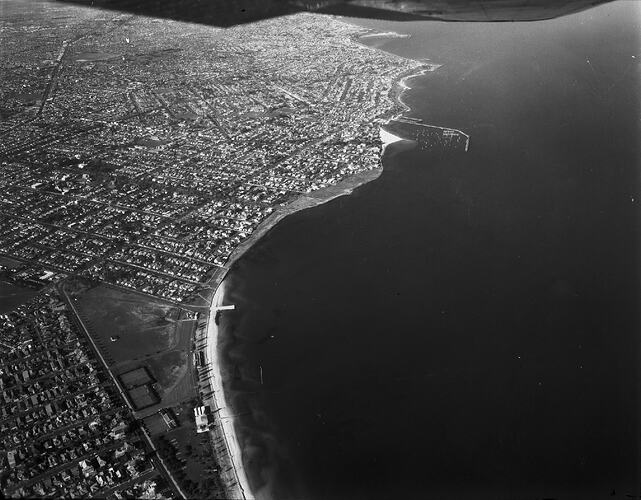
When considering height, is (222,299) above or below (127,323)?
above

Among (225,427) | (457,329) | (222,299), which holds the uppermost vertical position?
(457,329)

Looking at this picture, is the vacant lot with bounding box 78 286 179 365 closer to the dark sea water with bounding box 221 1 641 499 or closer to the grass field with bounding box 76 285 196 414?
the grass field with bounding box 76 285 196 414

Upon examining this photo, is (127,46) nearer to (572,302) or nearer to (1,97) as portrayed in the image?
(1,97)

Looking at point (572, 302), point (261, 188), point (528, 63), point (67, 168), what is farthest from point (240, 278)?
point (528, 63)

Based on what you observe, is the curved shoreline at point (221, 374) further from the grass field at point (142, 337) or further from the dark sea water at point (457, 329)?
the grass field at point (142, 337)

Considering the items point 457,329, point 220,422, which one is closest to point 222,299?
point 220,422

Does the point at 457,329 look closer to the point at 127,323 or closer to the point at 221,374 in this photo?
the point at 221,374

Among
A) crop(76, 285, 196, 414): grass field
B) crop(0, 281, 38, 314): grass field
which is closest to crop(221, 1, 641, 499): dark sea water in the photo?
crop(76, 285, 196, 414): grass field
